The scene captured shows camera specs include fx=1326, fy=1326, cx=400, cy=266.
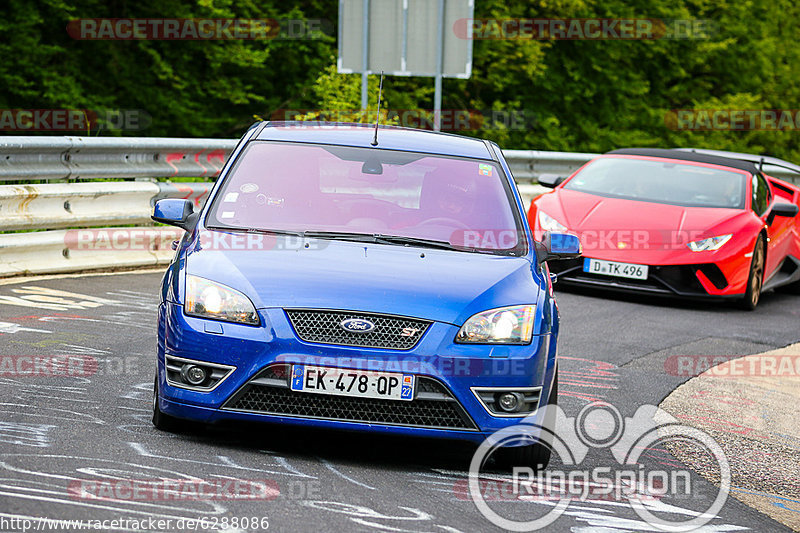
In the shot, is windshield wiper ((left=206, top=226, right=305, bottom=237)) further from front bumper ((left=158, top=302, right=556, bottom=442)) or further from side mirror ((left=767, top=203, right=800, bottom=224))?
side mirror ((left=767, top=203, right=800, bottom=224))

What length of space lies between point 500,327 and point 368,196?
1301 millimetres

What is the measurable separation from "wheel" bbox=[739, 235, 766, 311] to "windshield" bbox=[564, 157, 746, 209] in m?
0.50

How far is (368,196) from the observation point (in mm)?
6754

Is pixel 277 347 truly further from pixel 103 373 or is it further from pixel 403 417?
pixel 103 373

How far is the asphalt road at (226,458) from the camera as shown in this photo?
4711 mm

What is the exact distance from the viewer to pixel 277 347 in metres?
5.54

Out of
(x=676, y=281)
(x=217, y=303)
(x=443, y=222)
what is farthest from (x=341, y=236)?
(x=676, y=281)

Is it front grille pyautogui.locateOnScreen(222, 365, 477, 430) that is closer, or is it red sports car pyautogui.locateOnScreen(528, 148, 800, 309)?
front grille pyautogui.locateOnScreen(222, 365, 477, 430)

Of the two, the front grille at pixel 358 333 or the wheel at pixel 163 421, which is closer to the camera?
the front grille at pixel 358 333

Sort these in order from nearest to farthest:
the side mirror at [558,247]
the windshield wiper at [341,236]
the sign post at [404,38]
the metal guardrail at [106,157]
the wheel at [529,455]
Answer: the wheel at [529,455] < the windshield wiper at [341,236] < the side mirror at [558,247] < the metal guardrail at [106,157] < the sign post at [404,38]

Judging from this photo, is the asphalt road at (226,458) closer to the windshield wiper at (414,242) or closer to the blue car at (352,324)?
the blue car at (352,324)

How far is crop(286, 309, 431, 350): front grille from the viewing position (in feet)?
18.2

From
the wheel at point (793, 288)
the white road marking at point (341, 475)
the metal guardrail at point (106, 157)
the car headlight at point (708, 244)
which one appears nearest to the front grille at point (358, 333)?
the white road marking at point (341, 475)

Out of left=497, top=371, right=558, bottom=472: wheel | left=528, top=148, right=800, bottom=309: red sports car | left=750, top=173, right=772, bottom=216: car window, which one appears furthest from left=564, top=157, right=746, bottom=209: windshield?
left=497, top=371, right=558, bottom=472: wheel
